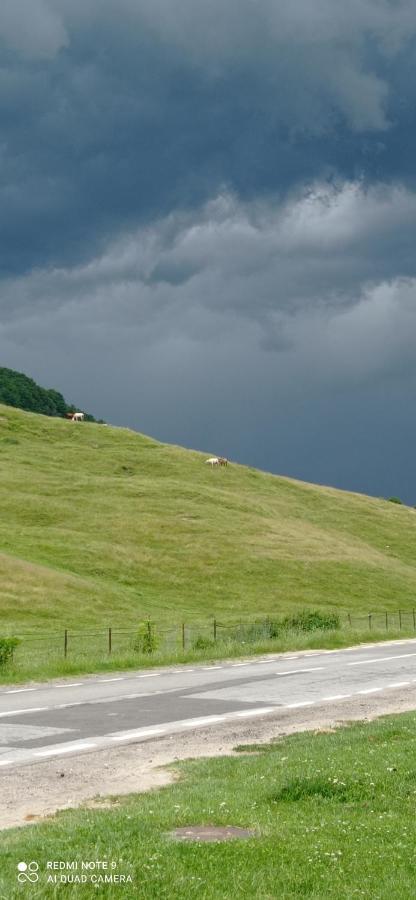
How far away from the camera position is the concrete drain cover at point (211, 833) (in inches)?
335

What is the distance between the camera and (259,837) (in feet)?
27.9

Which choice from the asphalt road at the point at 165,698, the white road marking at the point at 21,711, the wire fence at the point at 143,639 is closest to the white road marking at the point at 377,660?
the asphalt road at the point at 165,698

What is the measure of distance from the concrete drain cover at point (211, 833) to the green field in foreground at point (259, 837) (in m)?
0.12

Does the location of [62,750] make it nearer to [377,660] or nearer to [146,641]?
[146,641]

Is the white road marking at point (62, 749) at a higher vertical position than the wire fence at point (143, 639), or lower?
lower

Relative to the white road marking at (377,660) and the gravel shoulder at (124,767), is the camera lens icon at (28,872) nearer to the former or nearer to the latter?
the gravel shoulder at (124,767)

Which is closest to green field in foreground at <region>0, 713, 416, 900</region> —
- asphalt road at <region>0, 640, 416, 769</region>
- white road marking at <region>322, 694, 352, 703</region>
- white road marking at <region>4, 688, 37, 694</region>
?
asphalt road at <region>0, 640, 416, 769</region>

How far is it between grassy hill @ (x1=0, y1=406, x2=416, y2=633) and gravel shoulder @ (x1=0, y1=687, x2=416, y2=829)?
35.1m

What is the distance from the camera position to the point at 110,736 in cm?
1653

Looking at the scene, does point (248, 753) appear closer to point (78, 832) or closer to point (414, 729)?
point (414, 729)

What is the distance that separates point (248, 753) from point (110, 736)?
9.54ft

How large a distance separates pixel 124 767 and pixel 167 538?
242ft

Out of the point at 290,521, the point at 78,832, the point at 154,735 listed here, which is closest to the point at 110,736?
the point at 154,735

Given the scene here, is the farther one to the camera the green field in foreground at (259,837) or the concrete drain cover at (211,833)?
the concrete drain cover at (211,833)
